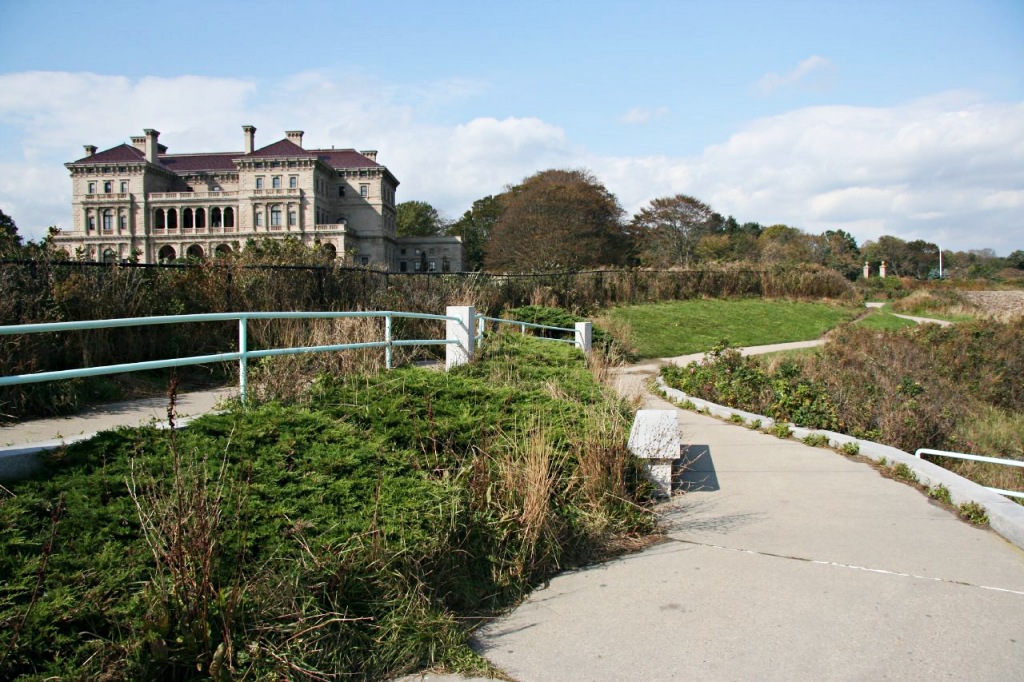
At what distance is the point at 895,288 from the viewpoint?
56031 mm

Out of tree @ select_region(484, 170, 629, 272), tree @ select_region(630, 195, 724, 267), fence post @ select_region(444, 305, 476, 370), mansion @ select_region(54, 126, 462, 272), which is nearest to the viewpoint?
fence post @ select_region(444, 305, 476, 370)

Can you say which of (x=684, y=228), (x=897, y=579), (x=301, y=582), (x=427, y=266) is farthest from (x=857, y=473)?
(x=427, y=266)

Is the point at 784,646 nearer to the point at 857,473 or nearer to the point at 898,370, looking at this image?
the point at 857,473

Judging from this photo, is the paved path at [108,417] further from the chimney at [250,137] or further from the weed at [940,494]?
the chimney at [250,137]

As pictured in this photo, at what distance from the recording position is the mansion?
285 feet

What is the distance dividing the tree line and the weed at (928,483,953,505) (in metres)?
32.6

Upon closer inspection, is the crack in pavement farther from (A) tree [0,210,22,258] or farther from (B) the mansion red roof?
(B) the mansion red roof

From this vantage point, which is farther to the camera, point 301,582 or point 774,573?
point 774,573

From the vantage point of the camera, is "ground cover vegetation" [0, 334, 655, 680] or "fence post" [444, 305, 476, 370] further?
"fence post" [444, 305, 476, 370]

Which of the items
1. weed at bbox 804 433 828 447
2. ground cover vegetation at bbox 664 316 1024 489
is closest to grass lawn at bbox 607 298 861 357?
ground cover vegetation at bbox 664 316 1024 489

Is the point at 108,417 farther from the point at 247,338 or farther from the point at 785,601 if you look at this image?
the point at 785,601

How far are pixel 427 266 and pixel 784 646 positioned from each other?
317 feet

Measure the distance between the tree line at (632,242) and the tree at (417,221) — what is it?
16249 mm

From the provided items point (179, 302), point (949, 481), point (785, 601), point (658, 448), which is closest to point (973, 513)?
point (949, 481)
